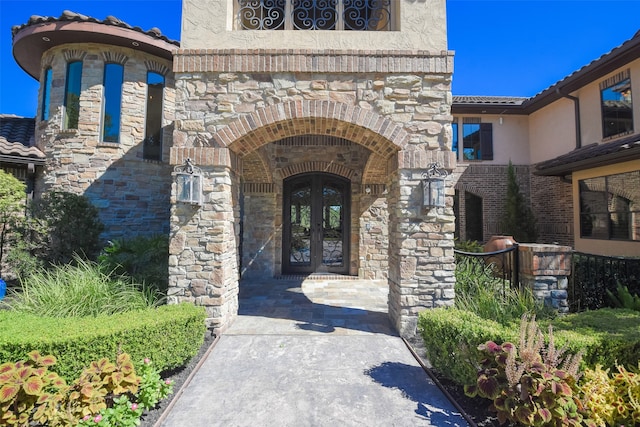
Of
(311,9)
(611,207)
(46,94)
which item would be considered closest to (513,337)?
(311,9)

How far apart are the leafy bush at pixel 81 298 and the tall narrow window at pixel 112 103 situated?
447 centimetres

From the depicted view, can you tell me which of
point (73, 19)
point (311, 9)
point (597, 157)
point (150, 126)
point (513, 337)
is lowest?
point (513, 337)

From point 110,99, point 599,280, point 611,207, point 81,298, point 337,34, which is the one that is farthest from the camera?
point 611,207

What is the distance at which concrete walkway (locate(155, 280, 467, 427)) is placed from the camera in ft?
8.57

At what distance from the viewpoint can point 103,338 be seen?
2818 millimetres

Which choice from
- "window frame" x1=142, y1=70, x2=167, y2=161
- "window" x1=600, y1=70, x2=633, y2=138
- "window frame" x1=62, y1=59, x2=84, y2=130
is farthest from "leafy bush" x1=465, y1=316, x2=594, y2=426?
"window" x1=600, y1=70, x2=633, y2=138

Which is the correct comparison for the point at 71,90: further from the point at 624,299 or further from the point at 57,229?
the point at 624,299

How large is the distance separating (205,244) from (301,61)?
304 centimetres

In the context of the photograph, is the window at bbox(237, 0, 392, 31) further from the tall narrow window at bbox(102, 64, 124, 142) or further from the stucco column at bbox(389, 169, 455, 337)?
the tall narrow window at bbox(102, 64, 124, 142)

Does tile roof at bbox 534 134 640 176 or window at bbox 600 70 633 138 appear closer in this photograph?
tile roof at bbox 534 134 640 176

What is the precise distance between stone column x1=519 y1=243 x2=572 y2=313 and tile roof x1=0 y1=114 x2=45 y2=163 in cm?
1058

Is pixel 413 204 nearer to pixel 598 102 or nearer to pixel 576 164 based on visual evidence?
pixel 576 164

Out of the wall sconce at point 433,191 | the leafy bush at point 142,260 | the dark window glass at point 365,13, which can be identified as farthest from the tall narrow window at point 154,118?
the wall sconce at point 433,191

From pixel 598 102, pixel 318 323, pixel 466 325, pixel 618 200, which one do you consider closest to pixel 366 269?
pixel 318 323
